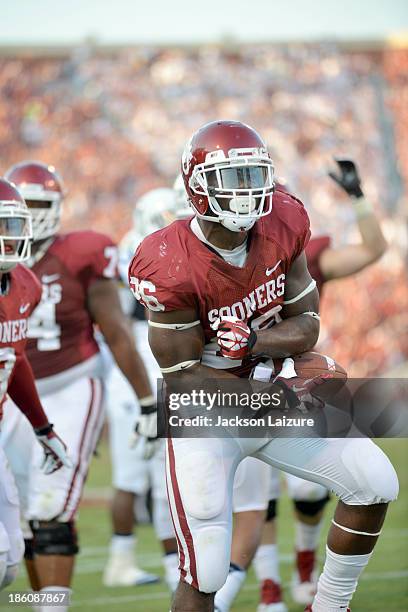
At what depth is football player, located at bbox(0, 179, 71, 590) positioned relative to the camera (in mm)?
4328

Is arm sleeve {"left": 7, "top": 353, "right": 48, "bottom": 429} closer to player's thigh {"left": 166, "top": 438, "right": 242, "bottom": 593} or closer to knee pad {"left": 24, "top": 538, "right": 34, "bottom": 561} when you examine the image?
knee pad {"left": 24, "top": 538, "right": 34, "bottom": 561}

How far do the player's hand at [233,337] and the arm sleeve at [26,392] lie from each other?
40.6 inches

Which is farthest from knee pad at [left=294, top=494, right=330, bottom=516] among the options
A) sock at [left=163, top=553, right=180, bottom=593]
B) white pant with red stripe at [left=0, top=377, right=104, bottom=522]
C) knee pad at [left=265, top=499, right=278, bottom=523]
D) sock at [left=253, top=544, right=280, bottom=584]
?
white pant with red stripe at [left=0, top=377, right=104, bottom=522]

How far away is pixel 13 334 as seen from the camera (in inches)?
174

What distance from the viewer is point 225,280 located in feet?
13.0

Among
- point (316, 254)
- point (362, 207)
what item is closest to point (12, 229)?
point (316, 254)

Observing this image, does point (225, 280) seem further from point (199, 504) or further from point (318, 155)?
point (318, 155)

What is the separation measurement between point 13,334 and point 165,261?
85cm

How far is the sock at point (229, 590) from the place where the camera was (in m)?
4.56

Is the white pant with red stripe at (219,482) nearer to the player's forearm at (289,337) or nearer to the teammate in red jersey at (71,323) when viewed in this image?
the player's forearm at (289,337)

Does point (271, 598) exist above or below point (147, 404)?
below

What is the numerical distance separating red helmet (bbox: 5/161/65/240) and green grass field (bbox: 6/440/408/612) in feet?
5.80

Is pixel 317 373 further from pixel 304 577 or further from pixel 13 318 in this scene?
pixel 304 577

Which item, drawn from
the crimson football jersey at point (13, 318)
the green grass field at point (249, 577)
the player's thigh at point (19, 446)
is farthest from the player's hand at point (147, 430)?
the crimson football jersey at point (13, 318)
